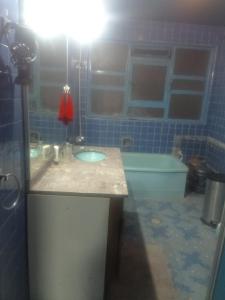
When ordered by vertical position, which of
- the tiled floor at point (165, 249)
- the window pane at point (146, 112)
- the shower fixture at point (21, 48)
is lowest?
the tiled floor at point (165, 249)

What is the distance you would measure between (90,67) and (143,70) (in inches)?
32.5

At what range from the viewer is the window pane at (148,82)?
3619 mm

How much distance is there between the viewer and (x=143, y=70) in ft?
11.9

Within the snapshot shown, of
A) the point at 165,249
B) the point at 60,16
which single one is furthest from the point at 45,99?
the point at 165,249

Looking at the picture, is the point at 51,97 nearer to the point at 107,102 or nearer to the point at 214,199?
the point at 107,102

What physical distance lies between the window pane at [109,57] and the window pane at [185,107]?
98cm

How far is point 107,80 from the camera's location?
3.66 meters

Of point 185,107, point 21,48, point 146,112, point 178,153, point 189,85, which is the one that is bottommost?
point 178,153

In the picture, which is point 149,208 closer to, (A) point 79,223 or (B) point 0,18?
(A) point 79,223

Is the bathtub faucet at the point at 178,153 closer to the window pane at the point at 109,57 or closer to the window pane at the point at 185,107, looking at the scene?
the window pane at the point at 185,107

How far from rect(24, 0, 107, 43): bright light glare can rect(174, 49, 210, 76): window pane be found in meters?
1.64

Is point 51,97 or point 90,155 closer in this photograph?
point 51,97

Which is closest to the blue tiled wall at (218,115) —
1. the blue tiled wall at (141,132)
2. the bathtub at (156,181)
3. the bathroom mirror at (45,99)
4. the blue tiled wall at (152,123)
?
the blue tiled wall at (152,123)

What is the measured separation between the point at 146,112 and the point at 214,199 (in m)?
1.76
